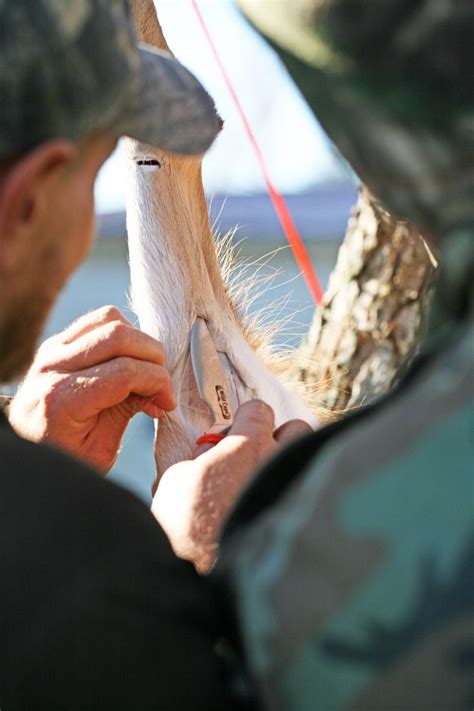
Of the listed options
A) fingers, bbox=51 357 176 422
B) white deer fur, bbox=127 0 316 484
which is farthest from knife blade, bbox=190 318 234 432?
fingers, bbox=51 357 176 422

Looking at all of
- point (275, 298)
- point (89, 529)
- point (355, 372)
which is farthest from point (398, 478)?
point (355, 372)

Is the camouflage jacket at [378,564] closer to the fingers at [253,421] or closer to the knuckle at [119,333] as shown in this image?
the fingers at [253,421]

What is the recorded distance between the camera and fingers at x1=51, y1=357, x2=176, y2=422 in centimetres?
108

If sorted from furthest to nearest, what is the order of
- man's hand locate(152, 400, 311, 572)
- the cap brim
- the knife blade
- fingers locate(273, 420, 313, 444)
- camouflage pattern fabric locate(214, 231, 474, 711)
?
the knife blade
fingers locate(273, 420, 313, 444)
man's hand locate(152, 400, 311, 572)
the cap brim
camouflage pattern fabric locate(214, 231, 474, 711)

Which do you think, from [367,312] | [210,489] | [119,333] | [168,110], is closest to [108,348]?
[119,333]

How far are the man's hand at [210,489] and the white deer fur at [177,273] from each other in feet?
1.27

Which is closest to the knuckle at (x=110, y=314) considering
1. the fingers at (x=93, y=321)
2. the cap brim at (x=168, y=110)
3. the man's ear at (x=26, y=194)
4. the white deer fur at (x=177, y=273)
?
the fingers at (x=93, y=321)

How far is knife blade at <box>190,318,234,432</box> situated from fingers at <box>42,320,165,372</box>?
14cm

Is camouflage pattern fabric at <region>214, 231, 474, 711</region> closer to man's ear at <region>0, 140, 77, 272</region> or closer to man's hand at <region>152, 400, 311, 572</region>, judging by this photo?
man's ear at <region>0, 140, 77, 272</region>

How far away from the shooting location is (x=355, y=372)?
2.14 metres

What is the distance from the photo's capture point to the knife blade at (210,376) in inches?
48.9

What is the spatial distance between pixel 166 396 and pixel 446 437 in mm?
721

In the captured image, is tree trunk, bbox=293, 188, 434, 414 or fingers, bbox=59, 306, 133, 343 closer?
fingers, bbox=59, 306, 133, 343

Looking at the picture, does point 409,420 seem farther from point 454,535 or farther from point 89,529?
point 89,529
